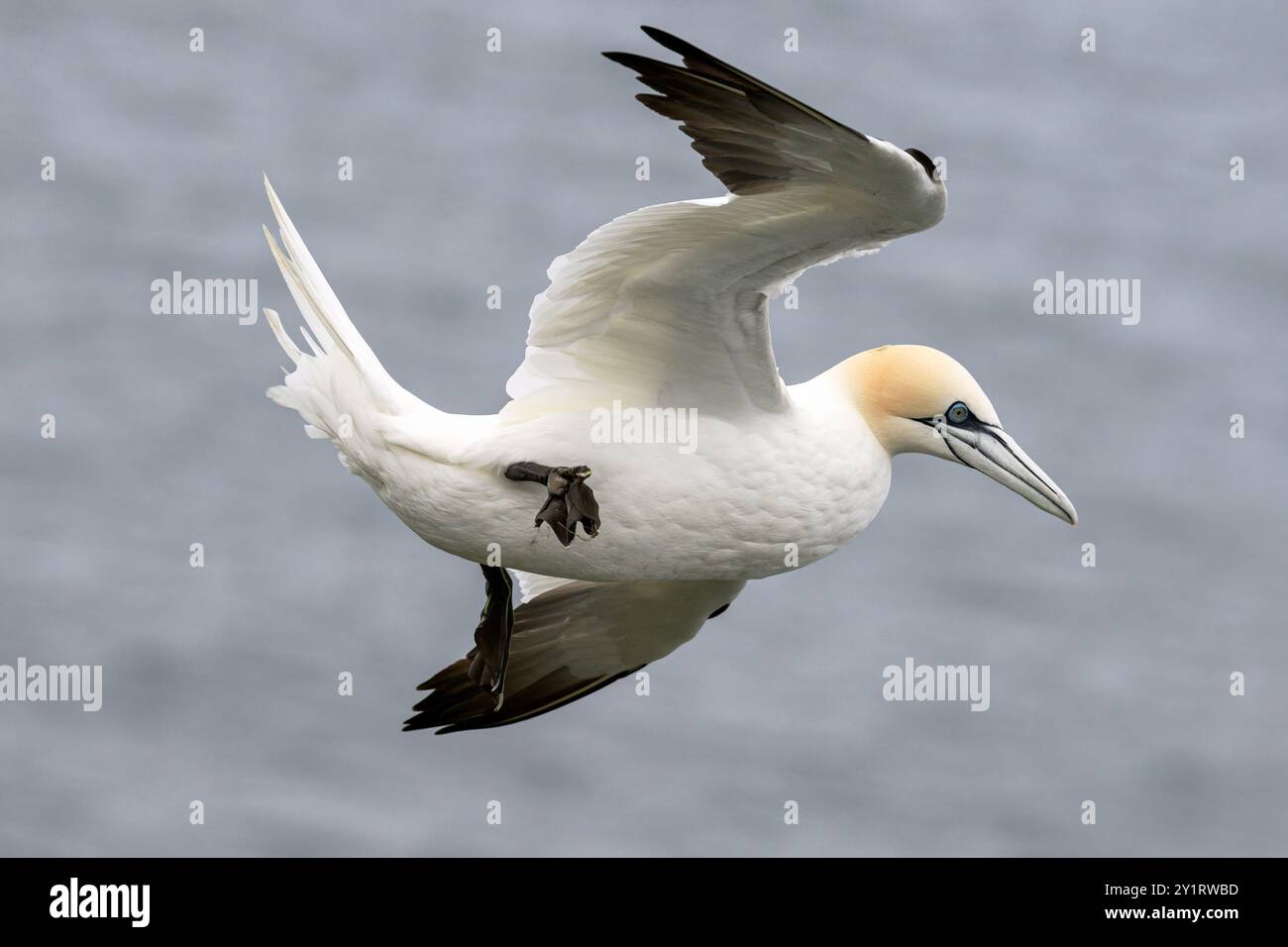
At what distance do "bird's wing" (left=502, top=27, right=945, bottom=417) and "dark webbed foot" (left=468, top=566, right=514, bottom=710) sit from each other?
57.3 inches

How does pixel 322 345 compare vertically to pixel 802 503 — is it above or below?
above

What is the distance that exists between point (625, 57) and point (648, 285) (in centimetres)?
163

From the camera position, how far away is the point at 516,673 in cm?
1338

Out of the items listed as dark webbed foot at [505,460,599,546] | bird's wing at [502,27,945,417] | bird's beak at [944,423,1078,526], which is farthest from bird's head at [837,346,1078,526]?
dark webbed foot at [505,460,599,546]

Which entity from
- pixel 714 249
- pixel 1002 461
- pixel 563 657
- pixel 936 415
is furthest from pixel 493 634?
pixel 714 249

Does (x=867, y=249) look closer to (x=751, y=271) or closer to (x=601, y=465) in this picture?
(x=751, y=271)

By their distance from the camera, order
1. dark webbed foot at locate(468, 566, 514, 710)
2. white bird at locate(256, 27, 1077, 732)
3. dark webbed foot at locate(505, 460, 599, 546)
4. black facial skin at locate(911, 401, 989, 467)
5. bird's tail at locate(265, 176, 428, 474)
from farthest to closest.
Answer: dark webbed foot at locate(468, 566, 514, 710), black facial skin at locate(911, 401, 989, 467), bird's tail at locate(265, 176, 428, 474), dark webbed foot at locate(505, 460, 599, 546), white bird at locate(256, 27, 1077, 732)

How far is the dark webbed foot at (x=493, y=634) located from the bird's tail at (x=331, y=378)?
1.26 m

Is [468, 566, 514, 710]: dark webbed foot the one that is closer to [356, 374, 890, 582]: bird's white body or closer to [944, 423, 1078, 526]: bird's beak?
[356, 374, 890, 582]: bird's white body

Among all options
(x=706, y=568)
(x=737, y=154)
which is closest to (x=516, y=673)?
(x=706, y=568)

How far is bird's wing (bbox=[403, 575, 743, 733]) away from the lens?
523 inches

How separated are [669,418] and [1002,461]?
174 cm

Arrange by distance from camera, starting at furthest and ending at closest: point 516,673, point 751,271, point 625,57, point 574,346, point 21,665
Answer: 1. point 21,665
2. point 516,673
3. point 574,346
4. point 751,271
5. point 625,57

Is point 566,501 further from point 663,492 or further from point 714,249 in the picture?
point 714,249
